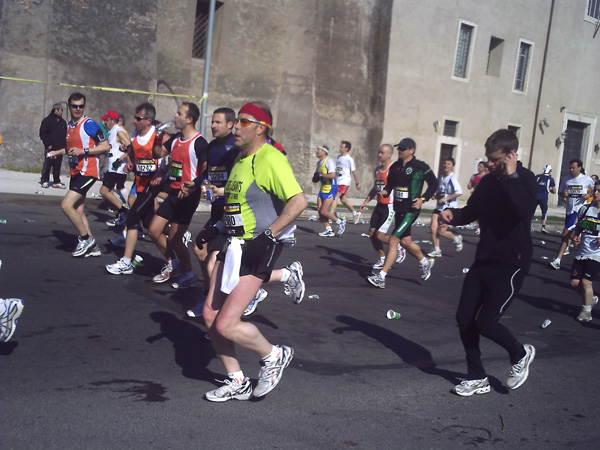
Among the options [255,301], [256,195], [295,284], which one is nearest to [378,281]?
[255,301]

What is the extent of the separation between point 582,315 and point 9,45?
57.0 ft

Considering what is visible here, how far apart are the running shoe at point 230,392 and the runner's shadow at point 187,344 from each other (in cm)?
44

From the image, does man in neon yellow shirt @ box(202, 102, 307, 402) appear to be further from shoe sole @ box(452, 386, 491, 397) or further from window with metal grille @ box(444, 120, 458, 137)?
window with metal grille @ box(444, 120, 458, 137)

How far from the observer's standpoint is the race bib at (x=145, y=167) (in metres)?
8.52

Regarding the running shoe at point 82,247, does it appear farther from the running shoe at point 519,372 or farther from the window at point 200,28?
the window at point 200,28

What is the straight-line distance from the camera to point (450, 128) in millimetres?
29047

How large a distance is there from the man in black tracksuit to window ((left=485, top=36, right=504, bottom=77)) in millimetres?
26511

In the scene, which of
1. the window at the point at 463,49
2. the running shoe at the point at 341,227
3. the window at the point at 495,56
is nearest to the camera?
the running shoe at the point at 341,227

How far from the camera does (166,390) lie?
4.69 meters

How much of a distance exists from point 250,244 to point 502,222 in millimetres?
2048

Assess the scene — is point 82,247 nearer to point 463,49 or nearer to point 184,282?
point 184,282

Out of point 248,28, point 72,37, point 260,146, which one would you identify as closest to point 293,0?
point 248,28

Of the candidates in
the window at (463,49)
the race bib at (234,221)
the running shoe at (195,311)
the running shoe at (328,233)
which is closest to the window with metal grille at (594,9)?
the window at (463,49)

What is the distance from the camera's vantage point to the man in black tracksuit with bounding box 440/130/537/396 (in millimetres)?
5137
